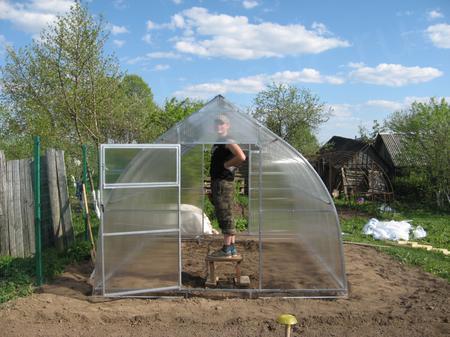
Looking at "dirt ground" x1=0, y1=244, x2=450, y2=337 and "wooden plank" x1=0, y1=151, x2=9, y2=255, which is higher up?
"wooden plank" x1=0, y1=151, x2=9, y2=255

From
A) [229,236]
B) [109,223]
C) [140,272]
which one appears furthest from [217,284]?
[109,223]

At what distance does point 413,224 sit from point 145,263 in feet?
31.1

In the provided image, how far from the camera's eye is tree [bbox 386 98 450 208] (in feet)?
52.8

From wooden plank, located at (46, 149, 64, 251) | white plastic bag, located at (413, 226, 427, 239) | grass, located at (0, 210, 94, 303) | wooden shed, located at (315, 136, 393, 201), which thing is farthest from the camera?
wooden shed, located at (315, 136, 393, 201)

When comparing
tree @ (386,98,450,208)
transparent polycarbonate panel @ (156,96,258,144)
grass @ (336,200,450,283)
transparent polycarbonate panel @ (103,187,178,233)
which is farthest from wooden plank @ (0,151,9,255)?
tree @ (386,98,450,208)

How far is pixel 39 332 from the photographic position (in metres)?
4.34

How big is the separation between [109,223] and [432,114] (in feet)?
49.4

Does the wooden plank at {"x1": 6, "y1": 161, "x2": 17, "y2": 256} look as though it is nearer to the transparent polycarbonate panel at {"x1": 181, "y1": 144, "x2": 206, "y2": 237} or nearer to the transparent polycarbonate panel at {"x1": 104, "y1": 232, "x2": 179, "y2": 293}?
the transparent polycarbonate panel at {"x1": 104, "y1": 232, "x2": 179, "y2": 293}

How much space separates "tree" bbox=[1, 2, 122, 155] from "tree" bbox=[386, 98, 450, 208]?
11.3 metres

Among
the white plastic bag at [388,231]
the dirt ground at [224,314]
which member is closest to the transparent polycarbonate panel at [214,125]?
the dirt ground at [224,314]

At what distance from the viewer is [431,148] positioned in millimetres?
16500

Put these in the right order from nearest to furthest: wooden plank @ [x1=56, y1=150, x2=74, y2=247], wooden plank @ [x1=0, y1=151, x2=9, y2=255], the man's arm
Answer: the man's arm < wooden plank @ [x1=0, y1=151, x2=9, y2=255] < wooden plank @ [x1=56, y1=150, x2=74, y2=247]

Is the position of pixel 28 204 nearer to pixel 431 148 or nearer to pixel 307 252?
pixel 307 252

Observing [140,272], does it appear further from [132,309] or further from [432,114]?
[432,114]
